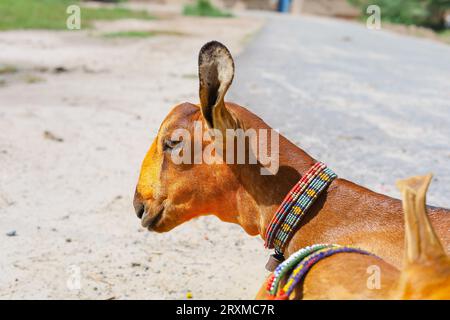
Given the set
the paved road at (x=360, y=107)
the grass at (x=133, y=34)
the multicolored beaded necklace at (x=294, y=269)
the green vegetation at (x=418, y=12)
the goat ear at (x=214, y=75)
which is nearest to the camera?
the multicolored beaded necklace at (x=294, y=269)

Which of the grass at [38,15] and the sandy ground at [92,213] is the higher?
the sandy ground at [92,213]

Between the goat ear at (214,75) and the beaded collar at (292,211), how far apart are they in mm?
537

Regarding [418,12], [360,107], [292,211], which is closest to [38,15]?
[360,107]

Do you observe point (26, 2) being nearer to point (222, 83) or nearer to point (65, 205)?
point (65, 205)

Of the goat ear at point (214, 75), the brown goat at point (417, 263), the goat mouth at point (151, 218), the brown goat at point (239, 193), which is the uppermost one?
the goat ear at point (214, 75)

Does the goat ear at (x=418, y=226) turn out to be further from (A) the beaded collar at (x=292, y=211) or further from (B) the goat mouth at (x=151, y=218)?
(B) the goat mouth at (x=151, y=218)

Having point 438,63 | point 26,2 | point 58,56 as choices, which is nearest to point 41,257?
point 58,56

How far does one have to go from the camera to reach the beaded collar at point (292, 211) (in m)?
3.19

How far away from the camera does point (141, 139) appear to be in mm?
8352

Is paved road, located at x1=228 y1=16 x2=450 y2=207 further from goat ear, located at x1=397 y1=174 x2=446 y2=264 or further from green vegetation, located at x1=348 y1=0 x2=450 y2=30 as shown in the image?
green vegetation, located at x1=348 y1=0 x2=450 y2=30

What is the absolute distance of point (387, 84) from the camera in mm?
13594

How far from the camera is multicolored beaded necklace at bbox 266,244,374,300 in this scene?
2412mm

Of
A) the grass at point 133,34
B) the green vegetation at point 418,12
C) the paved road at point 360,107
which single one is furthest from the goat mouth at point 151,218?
the green vegetation at point 418,12

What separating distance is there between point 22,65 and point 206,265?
11186mm
